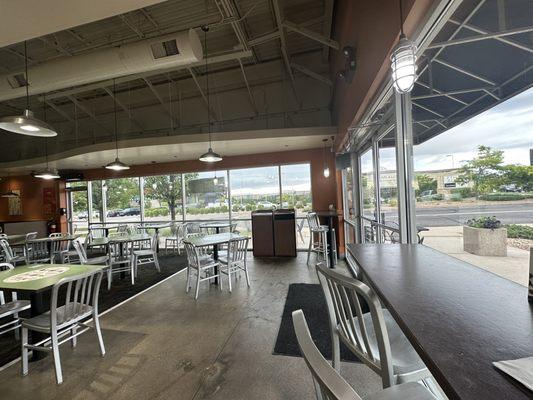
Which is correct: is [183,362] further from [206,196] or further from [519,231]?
[206,196]

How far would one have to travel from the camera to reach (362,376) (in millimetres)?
1975

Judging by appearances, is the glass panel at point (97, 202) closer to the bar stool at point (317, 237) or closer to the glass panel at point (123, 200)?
the glass panel at point (123, 200)

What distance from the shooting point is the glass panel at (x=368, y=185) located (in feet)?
12.5

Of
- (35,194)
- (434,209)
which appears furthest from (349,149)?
(35,194)

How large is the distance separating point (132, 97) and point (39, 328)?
6634 millimetres

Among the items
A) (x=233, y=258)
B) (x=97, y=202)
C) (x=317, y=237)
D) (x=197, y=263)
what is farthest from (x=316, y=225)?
(x=97, y=202)

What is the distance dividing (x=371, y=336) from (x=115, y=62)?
14.4 feet

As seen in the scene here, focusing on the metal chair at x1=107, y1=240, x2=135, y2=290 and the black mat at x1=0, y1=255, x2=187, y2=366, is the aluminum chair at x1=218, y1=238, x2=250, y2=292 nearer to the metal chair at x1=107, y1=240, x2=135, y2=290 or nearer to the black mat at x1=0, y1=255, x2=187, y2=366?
the black mat at x1=0, y1=255, x2=187, y2=366

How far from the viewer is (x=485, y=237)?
1.41m

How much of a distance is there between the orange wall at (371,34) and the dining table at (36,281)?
3.12m

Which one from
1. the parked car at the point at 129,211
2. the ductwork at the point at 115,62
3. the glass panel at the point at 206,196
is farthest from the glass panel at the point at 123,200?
the ductwork at the point at 115,62

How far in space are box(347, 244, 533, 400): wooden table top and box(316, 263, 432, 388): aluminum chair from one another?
10 centimetres

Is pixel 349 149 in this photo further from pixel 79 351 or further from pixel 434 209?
pixel 79 351

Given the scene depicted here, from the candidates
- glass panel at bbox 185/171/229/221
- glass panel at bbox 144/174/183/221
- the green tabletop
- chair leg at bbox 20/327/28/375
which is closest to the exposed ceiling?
glass panel at bbox 185/171/229/221
